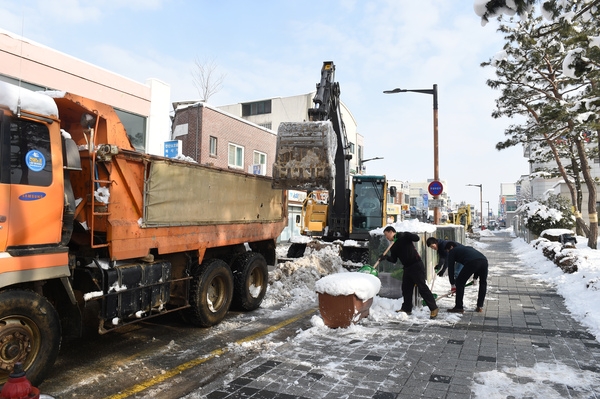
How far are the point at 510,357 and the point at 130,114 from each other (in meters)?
13.3

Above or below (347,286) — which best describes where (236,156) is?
above

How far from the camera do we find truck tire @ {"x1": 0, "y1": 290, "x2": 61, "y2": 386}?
383 centimetres

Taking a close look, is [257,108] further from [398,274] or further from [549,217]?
[398,274]

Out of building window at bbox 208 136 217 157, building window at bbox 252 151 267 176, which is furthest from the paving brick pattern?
building window at bbox 252 151 267 176

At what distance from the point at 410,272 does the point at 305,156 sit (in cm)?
331

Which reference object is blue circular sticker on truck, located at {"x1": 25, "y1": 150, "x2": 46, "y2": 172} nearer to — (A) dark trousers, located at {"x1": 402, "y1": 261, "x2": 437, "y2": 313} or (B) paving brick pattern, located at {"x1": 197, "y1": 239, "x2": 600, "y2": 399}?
(B) paving brick pattern, located at {"x1": 197, "y1": 239, "x2": 600, "y2": 399}

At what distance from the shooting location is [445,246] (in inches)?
329

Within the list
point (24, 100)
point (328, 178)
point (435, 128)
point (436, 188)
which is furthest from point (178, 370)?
point (435, 128)

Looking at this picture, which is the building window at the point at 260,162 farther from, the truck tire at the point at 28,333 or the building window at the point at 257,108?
the truck tire at the point at 28,333

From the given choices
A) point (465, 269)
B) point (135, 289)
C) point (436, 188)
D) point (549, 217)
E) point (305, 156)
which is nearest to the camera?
point (135, 289)

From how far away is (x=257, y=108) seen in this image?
1454 inches

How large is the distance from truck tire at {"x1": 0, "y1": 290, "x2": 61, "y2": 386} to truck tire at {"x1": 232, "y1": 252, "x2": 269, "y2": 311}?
11.7ft

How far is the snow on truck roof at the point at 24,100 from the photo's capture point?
4.13 metres

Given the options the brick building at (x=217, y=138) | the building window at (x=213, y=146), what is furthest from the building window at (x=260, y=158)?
the building window at (x=213, y=146)
